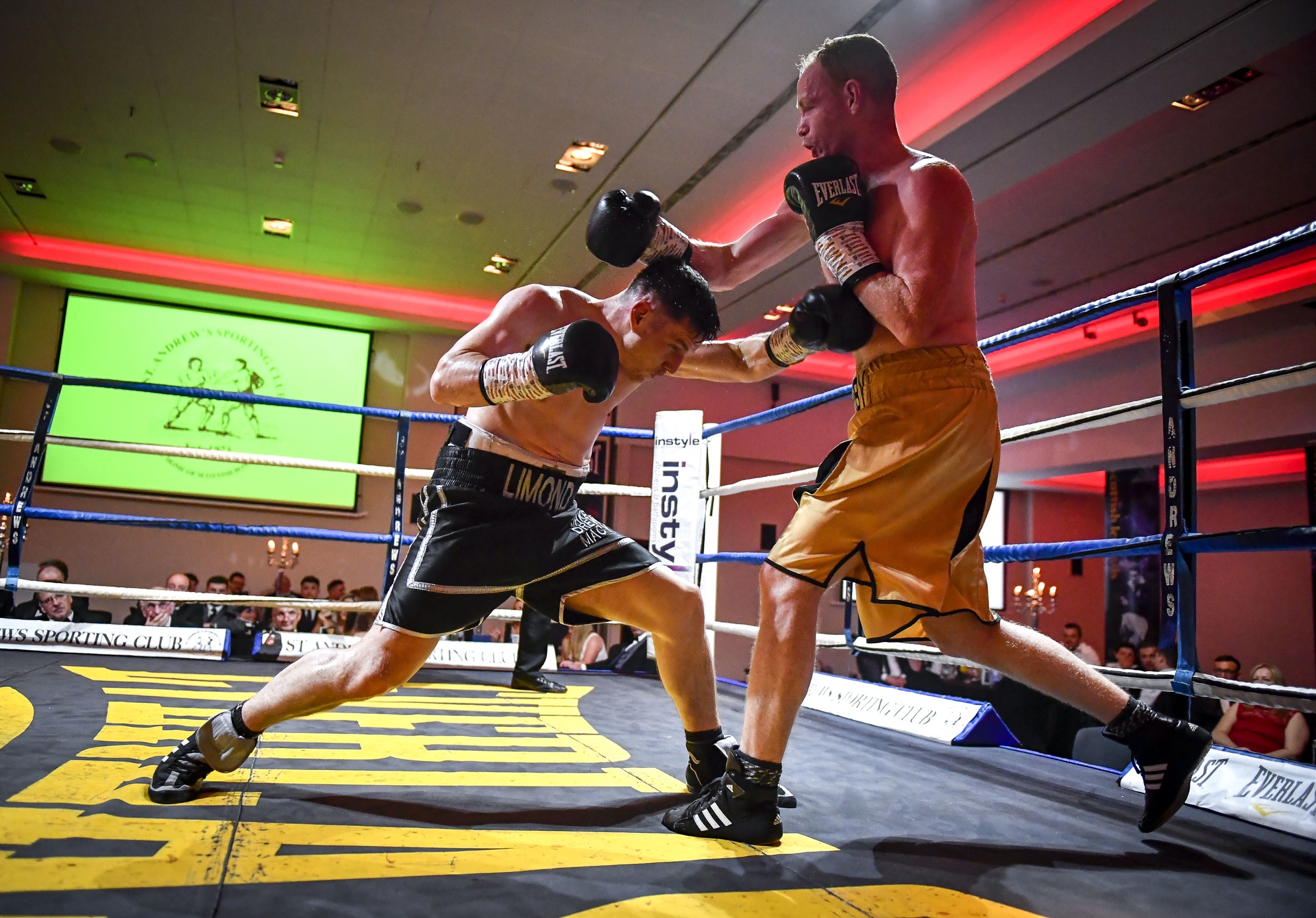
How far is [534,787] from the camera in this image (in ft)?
5.01

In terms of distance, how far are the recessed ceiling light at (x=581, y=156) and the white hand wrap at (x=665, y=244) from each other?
398 cm

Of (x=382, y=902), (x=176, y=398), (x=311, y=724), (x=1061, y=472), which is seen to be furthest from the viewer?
(x=1061, y=472)

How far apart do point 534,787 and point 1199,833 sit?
3.61ft

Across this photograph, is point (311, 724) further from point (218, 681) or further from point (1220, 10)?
point (1220, 10)

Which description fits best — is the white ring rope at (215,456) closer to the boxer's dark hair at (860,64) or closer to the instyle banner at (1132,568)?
the boxer's dark hair at (860,64)

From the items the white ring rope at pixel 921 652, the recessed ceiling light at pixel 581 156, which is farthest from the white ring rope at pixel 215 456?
the recessed ceiling light at pixel 581 156

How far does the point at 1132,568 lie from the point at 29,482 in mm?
10497

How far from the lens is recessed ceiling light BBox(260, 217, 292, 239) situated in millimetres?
6684

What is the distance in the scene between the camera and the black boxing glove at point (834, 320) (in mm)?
1386

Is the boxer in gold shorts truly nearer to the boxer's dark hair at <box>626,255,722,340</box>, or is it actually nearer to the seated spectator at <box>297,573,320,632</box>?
the boxer's dark hair at <box>626,255,722,340</box>

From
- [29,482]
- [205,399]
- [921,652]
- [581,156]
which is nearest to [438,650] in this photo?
[29,482]

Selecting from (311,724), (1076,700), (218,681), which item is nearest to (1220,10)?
(1076,700)

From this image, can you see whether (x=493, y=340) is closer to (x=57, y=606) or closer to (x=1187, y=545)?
(x=1187, y=545)

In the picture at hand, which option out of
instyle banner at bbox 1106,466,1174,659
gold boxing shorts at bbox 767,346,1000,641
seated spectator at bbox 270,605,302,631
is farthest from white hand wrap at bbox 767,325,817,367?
instyle banner at bbox 1106,466,1174,659
